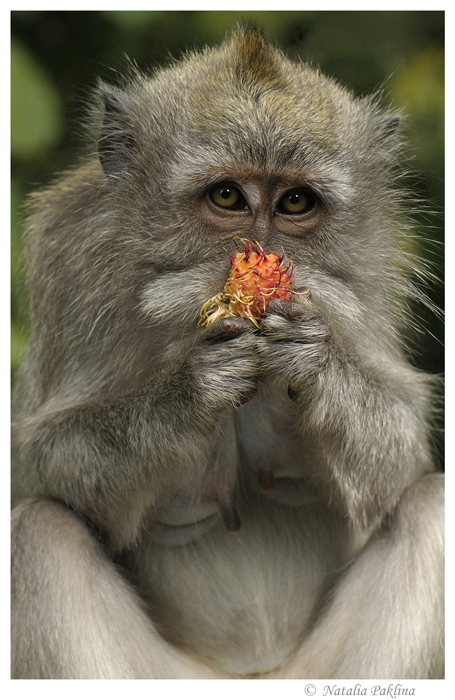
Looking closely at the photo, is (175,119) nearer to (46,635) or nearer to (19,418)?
(19,418)

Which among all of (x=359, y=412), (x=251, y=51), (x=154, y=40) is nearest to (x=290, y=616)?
(x=359, y=412)

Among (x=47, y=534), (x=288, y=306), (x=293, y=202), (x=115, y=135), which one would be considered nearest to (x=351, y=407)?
(x=288, y=306)

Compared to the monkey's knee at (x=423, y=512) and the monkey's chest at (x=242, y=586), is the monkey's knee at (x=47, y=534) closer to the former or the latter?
the monkey's chest at (x=242, y=586)

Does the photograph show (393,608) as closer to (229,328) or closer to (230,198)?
(229,328)

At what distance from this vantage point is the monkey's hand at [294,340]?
10.2ft

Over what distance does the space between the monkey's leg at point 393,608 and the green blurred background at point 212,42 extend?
0.94 m

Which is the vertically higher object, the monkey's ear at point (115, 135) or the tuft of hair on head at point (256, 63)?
the tuft of hair on head at point (256, 63)

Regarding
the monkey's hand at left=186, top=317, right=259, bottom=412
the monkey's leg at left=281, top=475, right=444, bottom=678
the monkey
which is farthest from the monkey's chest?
the monkey's hand at left=186, top=317, right=259, bottom=412

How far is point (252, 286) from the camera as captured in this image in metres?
2.98

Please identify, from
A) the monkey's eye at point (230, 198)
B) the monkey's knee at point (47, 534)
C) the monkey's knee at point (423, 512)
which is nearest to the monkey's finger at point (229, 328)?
the monkey's eye at point (230, 198)

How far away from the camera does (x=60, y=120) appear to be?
4.24 meters

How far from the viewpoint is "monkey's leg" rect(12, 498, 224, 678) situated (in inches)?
132

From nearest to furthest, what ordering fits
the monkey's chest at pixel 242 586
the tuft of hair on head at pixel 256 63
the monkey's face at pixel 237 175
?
the monkey's face at pixel 237 175
the tuft of hair on head at pixel 256 63
the monkey's chest at pixel 242 586

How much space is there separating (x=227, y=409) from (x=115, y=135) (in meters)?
1.52
